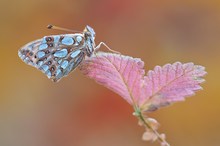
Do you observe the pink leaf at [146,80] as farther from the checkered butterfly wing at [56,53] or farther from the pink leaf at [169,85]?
the checkered butterfly wing at [56,53]

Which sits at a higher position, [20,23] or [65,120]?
[20,23]

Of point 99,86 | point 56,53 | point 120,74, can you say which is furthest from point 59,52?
point 99,86

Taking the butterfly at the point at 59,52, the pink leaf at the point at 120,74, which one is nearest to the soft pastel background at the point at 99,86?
the butterfly at the point at 59,52

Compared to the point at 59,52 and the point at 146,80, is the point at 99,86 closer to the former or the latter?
the point at 59,52

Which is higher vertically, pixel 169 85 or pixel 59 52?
pixel 59 52

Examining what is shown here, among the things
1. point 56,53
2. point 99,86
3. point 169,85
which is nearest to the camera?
point 169,85
